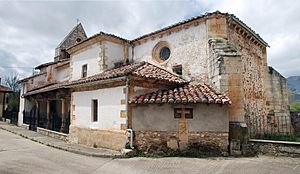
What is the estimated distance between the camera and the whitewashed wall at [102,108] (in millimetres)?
8898

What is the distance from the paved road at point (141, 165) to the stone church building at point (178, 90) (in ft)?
3.48

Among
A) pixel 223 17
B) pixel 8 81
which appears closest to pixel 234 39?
pixel 223 17

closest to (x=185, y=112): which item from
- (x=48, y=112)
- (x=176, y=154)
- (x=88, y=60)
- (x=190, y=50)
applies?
(x=176, y=154)

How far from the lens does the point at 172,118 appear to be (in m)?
8.24

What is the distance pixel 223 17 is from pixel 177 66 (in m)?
3.22

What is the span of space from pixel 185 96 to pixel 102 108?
390cm

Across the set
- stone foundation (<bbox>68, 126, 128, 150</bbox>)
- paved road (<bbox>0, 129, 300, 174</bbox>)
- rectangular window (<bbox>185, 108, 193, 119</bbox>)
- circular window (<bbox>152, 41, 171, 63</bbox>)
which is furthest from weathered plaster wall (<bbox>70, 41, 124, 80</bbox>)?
rectangular window (<bbox>185, 108, 193, 119</bbox>)

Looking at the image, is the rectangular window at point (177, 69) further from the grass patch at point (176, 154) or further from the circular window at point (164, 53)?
the grass patch at point (176, 154)

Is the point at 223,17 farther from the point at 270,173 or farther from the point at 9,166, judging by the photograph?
the point at 9,166

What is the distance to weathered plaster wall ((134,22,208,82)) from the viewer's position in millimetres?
10195

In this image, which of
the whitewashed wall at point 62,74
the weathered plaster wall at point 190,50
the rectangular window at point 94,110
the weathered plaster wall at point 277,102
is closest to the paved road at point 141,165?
the rectangular window at point 94,110

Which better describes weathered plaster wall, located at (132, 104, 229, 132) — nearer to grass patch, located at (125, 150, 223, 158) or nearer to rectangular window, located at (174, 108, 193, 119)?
rectangular window, located at (174, 108, 193, 119)

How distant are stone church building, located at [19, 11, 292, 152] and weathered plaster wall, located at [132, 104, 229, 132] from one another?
4 cm

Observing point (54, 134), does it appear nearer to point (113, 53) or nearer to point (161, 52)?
point (113, 53)
